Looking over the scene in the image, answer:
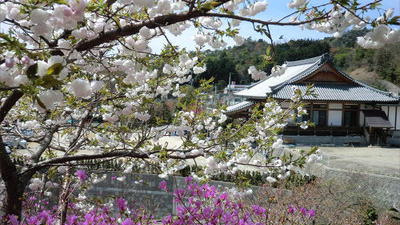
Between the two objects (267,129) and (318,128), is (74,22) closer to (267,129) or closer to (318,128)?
(267,129)

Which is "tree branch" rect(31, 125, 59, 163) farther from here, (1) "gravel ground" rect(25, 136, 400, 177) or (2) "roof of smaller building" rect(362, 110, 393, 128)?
(2) "roof of smaller building" rect(362, 110, 393, 128)

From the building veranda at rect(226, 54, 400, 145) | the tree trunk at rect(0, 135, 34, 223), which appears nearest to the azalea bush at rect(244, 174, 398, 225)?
the tree trunk at rect(0, 135, 34, 223)

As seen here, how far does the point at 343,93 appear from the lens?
57.8ft

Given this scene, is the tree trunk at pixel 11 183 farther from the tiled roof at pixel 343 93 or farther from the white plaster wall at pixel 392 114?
the white plaster wall at pixel 392 114

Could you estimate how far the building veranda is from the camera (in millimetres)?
16906

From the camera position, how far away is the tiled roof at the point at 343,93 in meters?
17.0

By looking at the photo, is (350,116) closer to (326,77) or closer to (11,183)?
(326,77)

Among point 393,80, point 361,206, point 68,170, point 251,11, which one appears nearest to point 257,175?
point 361,206

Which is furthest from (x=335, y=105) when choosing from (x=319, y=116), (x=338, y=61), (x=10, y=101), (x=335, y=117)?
(x=338, y=61)

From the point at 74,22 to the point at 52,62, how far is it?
35 cm

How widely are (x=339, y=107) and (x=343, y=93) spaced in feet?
2.98

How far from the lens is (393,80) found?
132ft

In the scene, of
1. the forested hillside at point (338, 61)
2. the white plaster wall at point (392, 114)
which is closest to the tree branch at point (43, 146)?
the white plaster wall at point (392, 114)

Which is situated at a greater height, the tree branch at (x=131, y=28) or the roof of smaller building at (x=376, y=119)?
the tree branch at (x=131, y=28)
